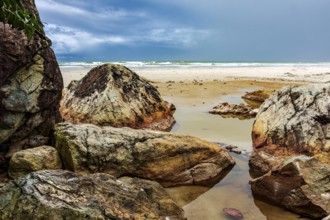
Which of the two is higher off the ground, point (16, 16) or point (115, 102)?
point (16, 16)

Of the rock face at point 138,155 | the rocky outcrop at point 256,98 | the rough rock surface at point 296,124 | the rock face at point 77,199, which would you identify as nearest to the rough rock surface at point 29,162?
the rock face at point 138,155

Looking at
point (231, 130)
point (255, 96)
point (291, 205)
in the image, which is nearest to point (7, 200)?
point (291, 205)

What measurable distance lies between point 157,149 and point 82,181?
2359 mm

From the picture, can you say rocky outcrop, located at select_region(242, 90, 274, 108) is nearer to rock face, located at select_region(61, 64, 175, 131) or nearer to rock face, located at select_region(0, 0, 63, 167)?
rock face, located at select_region(61, 64, 175, 131)

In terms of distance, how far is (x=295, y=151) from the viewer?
7.71 m

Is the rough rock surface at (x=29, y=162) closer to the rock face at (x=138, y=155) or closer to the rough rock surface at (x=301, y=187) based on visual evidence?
the rock face at (x=138, y=155)

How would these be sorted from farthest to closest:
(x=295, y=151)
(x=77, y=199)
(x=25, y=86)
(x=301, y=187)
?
(x=295, y=151), (x=25, y=86), (x=301, y=187), (x=77, y=199)

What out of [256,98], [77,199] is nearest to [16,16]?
[77,199]

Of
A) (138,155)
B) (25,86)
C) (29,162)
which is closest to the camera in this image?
(29,162)

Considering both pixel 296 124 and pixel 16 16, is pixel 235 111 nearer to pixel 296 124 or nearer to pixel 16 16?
pixel 296 124

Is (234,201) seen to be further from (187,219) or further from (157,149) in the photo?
(157,149)

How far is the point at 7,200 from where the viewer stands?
447 centimetres

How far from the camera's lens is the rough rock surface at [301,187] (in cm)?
554

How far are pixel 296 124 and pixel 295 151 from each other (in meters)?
0.74
